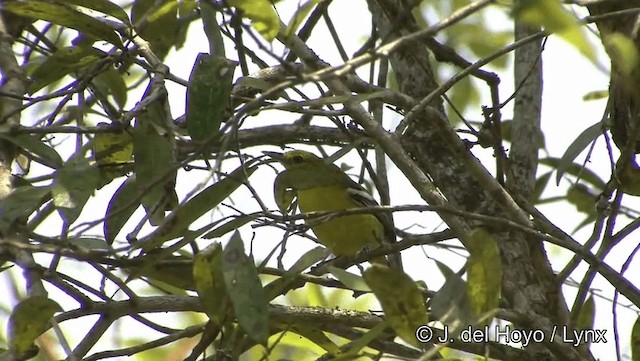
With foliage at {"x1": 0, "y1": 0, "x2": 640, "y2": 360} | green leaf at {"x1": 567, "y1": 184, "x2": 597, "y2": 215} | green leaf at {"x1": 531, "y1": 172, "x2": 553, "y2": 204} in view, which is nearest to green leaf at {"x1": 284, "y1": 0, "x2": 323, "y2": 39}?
foliage at {"x1": 0, "y1": 0, "x2": 640, "y2": 360}

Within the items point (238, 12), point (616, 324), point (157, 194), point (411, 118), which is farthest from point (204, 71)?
point (616, 324)

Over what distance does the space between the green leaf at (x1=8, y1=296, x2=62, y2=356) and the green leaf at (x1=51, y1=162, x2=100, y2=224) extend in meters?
0.19

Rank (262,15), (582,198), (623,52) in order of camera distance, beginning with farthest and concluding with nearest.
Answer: (582,198), (262,15), (623,52)

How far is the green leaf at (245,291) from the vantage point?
1.78 meters

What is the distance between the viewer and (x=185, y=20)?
3.36 meters

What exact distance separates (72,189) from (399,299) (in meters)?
0.79

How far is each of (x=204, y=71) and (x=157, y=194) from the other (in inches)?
11.9

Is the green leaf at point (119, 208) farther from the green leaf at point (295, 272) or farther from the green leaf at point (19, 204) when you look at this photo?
the green leaf at point (295, 272)

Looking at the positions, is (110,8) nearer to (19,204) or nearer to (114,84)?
(19,204)

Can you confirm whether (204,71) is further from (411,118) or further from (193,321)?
(193,321)

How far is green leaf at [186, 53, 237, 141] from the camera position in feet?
6.62

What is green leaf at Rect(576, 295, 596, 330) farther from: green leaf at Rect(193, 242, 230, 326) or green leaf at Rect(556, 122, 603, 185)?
green leaf at Rect(193, 242, 230, 326)

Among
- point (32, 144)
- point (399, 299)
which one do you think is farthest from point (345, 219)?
point (399, 299)

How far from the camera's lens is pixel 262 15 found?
6.25 feet
